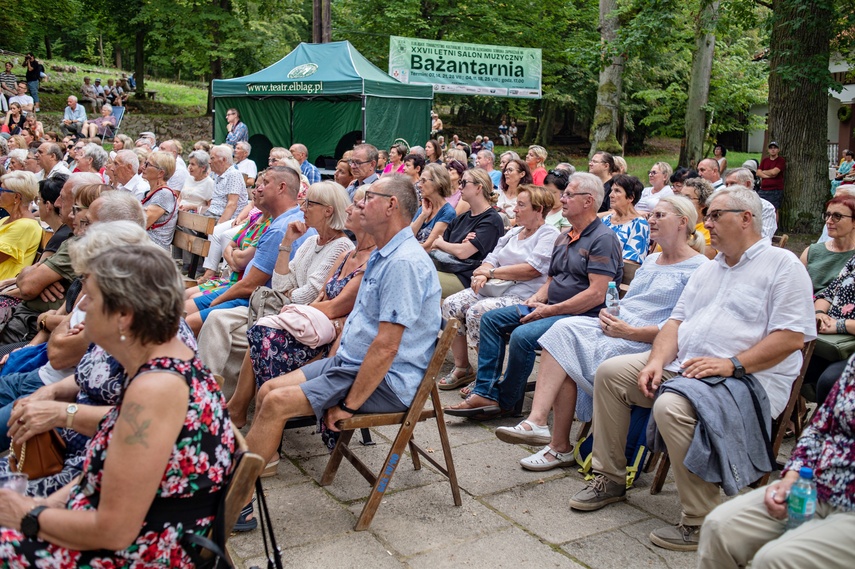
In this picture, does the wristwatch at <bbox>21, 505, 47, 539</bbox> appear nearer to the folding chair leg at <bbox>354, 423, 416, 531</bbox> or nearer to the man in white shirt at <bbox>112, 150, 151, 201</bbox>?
the folding chair leg at <bbox>354, 423, 416, 531</bbox>

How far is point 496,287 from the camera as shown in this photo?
5445mm

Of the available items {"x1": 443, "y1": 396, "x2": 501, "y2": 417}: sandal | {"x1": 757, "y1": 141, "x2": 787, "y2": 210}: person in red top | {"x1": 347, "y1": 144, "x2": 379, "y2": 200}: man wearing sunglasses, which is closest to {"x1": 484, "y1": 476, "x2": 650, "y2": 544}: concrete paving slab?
{"x1": 443, "y1": 396, "x2": 501, "y2": 417}: sandal

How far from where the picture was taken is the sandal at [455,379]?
564cm

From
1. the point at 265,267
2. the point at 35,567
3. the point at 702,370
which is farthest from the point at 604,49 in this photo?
the point at 35,567

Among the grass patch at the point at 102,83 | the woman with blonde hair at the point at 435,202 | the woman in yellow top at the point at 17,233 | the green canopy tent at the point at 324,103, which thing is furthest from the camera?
the grass patch at the point at 102,83

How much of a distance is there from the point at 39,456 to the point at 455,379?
3357 mm

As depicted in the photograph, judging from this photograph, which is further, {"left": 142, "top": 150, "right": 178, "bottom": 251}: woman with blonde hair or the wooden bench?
{"left": 142, "top": 150, "right": 178, "bottom": 251}: woman with blonde hair

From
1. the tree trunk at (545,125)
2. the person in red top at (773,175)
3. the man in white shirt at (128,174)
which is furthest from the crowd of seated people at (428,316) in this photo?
the tree trunk at (545,125)

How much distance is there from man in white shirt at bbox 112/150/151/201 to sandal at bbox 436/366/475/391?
386 cm

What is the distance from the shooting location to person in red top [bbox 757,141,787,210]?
12.1 metres

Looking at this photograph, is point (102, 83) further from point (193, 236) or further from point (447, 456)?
point (447, 456)

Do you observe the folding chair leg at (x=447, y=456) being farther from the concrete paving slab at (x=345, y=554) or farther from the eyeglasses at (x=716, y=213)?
the eyeglasses at (x=716, y=213)

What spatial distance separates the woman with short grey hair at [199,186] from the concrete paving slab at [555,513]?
6.23 meters

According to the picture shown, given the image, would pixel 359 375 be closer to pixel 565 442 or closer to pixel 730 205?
pixel 565 442
